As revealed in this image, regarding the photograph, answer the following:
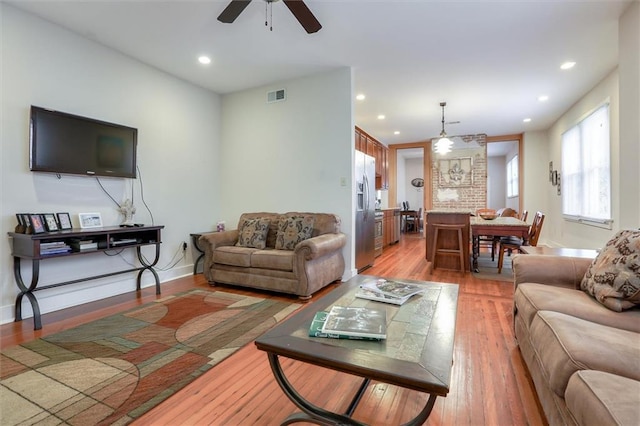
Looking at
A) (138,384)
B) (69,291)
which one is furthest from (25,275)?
(138,384)

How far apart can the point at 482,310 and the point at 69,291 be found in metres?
4.12

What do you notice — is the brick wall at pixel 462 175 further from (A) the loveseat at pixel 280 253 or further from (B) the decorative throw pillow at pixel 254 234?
(B) the decorative throw pillow at pixel 254 234

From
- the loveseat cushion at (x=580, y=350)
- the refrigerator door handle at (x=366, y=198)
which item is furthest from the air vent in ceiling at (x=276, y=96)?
the loveseat cushion at (x=580, y=350)

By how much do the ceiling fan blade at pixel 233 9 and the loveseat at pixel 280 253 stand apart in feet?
6.91

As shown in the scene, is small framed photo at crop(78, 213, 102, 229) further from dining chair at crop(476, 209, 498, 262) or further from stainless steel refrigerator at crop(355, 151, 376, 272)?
dining chair at crop(476, 209, 498, 262)

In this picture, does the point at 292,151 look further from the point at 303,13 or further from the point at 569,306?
the point at 569,306

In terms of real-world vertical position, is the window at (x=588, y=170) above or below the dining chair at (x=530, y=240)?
above

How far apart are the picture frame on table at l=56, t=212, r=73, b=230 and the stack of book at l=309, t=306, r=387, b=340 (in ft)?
9.32

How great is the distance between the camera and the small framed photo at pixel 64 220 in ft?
9.20

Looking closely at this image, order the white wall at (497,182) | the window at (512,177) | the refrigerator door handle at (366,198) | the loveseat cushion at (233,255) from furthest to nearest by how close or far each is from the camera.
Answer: the white wall at (497,182) → the window at (512,177) → the refrigerator door handle at (366,198) → the loveseat cushion at (233,255)

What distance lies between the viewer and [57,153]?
280 cm

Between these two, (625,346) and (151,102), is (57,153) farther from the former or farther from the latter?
(625,346)

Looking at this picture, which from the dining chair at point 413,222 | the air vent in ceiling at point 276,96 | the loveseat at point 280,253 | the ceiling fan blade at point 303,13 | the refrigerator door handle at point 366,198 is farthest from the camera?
the dining chair at point 413,222

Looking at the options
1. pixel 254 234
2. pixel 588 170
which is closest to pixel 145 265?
pixel 254 234
